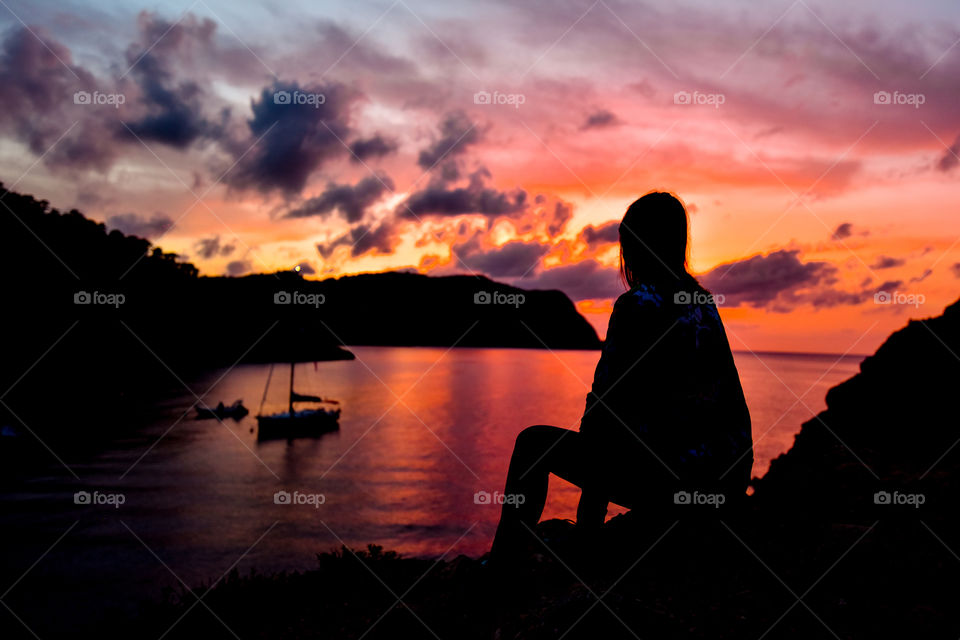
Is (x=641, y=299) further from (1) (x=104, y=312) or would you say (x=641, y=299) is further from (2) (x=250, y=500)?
(1) (x=104, y=312)

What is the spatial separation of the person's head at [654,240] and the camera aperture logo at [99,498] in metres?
45.1

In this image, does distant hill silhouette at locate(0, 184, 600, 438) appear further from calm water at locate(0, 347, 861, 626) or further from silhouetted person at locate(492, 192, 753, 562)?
calm water at locate(0, 347, 861, 626)

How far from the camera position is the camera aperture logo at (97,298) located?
70.1 m

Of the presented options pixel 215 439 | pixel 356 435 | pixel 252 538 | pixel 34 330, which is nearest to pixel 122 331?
pixel 34 330

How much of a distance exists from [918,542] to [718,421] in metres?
5.96

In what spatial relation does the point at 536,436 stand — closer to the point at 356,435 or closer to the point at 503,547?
the point at 503,547

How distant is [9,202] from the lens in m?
66.7

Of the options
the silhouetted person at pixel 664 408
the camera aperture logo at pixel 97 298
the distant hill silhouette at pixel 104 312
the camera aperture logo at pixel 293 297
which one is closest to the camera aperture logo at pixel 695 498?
the silhouetted person at pixel 664 408

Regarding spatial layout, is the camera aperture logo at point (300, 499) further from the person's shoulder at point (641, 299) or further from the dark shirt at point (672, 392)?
the person's shoulder at point (641, 299)

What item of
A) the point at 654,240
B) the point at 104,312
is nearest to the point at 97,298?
the point at 104,312

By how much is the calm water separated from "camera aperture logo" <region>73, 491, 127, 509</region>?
2.44 ft

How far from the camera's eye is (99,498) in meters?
41.2

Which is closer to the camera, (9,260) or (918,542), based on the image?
(918,542)

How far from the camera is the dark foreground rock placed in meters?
4.61
